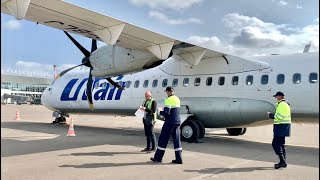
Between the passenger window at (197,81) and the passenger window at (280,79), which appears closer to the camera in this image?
the passenger window at (280,79)

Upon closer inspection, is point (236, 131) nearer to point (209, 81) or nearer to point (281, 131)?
point (209, 81)

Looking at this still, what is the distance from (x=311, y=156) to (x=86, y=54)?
A: 8.69 metres

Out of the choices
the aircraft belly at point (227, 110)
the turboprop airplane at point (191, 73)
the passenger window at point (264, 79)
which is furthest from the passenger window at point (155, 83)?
the passenger window at point (264, 79)

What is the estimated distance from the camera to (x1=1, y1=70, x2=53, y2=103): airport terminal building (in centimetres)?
432

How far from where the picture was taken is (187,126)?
440 inches

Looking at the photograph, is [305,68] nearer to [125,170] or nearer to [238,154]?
[238,154]

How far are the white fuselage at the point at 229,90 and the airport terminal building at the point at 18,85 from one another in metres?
4.43

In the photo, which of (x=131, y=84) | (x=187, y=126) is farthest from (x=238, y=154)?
(x=131, y=84)

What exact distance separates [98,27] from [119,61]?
9.17 ft

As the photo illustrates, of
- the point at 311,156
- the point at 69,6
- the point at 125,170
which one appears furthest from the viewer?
the point at 311,156

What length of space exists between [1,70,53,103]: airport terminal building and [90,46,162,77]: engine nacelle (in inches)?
109

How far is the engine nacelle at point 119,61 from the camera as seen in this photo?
11.1 metres

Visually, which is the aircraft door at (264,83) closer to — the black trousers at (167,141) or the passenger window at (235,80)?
the passenger window at (235,80)

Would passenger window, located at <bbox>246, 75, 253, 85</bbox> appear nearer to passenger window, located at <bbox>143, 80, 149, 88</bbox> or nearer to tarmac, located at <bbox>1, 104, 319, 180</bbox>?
tarmac, located at <bbox>1, 104, 319, 180</bbox>
